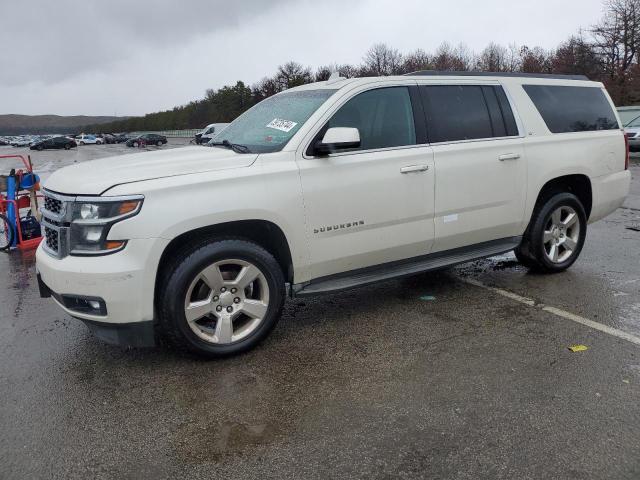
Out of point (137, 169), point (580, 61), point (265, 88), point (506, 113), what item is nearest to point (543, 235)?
point (506, 113)

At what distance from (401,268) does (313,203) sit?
1.04 m

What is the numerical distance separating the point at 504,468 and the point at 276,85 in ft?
257

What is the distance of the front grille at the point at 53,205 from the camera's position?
3.61 meters

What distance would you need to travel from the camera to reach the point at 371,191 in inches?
161

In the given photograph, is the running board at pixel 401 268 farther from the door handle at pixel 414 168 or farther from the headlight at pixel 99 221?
the headlight at pixel 99 221

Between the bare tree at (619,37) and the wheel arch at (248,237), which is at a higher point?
the bare tree at (619,37)

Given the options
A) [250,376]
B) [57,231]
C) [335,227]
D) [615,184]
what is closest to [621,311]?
[615,184]

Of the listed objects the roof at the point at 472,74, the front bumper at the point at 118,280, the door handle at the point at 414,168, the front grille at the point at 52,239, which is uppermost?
the roof at the point at 472,74

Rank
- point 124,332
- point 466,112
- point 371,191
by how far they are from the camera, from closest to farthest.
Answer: point 124,332 < point 371,191 < point 466,112

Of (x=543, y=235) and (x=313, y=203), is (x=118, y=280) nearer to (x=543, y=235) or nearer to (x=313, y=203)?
(x=313, y=203)

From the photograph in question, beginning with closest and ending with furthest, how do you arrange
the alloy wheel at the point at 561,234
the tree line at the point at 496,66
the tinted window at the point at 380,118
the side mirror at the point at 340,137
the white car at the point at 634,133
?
the side mirror at the point at 340,137 → the tinted window at the point at 380,118 → the alloy wheel at the point at 561,234 → the white car at the point at 634,133 → the tree line at the point at 496,66

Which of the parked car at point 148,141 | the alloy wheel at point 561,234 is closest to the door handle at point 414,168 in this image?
the alloy wheel at point 561,234

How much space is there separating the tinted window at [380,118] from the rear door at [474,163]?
0.71 ft

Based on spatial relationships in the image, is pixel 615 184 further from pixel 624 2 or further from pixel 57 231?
pixel 624 2
